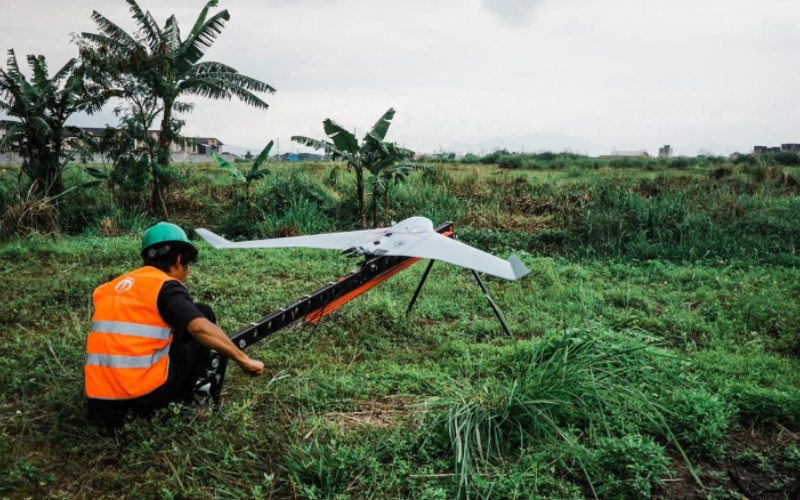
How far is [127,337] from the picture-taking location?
2.79m

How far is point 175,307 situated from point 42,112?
10226 mm

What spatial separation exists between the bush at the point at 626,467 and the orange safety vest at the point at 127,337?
2.21 m

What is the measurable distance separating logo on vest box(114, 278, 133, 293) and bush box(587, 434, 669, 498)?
7.83 ft

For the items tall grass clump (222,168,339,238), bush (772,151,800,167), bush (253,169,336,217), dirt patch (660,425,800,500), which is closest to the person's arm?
dirt patch (660,425,800,500)

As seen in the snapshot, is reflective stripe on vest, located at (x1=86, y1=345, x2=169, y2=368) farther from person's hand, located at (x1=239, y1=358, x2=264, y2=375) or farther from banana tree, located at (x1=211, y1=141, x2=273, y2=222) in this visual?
banana tree, located at (x1=211, y1=141, x2=273, y2=222)

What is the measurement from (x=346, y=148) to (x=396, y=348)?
5733mm

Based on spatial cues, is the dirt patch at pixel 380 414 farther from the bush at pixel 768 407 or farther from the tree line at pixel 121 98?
the tree line at pixel 121 98

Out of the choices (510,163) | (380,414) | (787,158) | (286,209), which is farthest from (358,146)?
(787,158)

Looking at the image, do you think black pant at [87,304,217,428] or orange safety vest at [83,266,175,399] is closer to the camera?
orange safety vest at [83,266,175,399]

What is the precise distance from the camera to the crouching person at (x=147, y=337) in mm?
2785

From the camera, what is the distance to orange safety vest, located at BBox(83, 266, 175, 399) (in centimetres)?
278

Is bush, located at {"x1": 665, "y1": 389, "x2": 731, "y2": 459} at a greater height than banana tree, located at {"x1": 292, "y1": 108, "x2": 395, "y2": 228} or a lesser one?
lesser

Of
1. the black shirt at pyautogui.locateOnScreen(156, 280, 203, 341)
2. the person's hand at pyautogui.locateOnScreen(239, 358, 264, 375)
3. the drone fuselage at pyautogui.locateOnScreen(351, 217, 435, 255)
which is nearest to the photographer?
the black shirt at pyautogui.locateOnScreen(156, 280, 203, 341)

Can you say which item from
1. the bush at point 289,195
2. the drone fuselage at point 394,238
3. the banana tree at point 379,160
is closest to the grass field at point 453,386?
the drone fuselage at point 394,238
